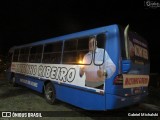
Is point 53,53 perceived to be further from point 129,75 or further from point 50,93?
point 129,75

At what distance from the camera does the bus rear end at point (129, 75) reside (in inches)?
223

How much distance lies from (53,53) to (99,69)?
3.21 meters

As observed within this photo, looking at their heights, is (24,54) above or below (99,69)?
above

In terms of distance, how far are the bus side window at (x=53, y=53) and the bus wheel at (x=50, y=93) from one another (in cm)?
102

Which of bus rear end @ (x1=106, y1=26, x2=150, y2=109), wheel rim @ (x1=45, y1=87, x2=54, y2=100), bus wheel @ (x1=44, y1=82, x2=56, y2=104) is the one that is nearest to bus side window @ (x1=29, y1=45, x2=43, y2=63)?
bus wheel @ (x1=44, y1=82, x2=56, y2=104)

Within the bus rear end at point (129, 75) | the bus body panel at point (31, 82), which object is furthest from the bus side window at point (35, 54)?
the bus rear end at point (129, 75)

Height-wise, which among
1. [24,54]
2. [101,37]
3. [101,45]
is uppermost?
[101,37]

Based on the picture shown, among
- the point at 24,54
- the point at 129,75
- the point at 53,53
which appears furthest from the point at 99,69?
the point at 24,54

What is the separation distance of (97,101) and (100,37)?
73.2 inches

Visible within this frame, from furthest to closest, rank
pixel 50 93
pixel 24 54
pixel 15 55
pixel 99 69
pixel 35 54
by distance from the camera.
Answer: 1. pixel 15 55
2. pixel 24 54
3. pixel 35 54
4. pixel 50 93
5. pixel 99 69

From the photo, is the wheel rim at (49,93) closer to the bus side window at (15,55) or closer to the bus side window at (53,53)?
the bus side window at (53,53)

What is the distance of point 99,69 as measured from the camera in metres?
6.02

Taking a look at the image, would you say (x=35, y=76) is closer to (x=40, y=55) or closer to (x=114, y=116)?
(x=40, y=55)

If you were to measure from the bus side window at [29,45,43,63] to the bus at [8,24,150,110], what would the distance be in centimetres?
118
